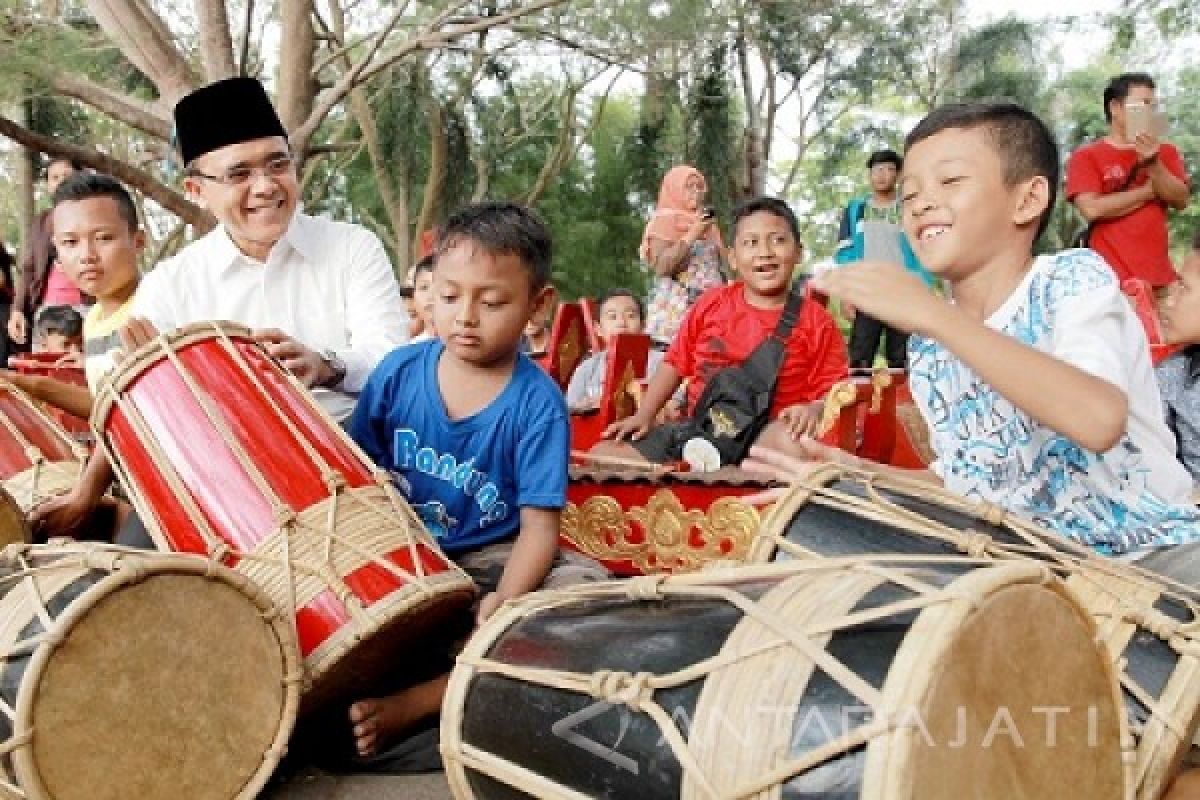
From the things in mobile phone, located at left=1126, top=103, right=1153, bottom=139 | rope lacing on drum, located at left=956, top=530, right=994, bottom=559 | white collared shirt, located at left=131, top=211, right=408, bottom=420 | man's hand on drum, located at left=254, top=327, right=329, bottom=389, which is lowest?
rope lacing on drum, located at left=956, top=530, right=994, bottom=559

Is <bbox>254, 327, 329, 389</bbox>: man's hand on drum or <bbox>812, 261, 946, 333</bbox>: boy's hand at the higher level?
<bbox>812, 261, 946, 333</bbox>: boy's hand

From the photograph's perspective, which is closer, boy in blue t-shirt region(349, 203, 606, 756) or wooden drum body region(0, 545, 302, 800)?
wooden drum body region(0, 545, 302, 800)

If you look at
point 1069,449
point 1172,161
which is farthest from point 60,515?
point 1172,161

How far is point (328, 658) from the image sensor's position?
7.38ft

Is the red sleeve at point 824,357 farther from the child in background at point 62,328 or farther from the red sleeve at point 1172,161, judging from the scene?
the child in background at point 62,328

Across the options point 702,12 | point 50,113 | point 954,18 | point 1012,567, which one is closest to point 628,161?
point 702,12

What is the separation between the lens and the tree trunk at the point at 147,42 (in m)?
9.01

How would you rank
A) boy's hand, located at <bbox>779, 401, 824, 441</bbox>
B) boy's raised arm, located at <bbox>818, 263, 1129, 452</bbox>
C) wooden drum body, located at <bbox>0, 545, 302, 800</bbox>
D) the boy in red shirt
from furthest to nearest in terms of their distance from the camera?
the boy in red shirt < boy's hand, located at <bbox>779, 401, 824, 441</bbox> < wooden drum body, located at <bbox>0, 545, 302, 800</bbox> < boy's raised arm, located at <bbox>818, 263, 1129, 452</bbox>

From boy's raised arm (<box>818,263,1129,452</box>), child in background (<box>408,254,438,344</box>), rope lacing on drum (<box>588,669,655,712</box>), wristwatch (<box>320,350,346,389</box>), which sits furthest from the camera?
child in background (<box>408,254,438,344</box>)

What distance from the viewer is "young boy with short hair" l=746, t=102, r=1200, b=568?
2.14 meters

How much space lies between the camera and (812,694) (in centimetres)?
135

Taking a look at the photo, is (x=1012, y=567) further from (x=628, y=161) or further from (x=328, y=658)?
(x=628, y=161)

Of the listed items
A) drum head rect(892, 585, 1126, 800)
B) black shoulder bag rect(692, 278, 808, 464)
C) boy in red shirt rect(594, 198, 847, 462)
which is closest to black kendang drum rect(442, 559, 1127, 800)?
drum head rect(892, 585, 1126, 800)

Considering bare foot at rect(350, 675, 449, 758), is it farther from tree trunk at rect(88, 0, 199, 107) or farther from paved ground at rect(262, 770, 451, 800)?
tree trunk at rect(88, 0, 199, 107)
